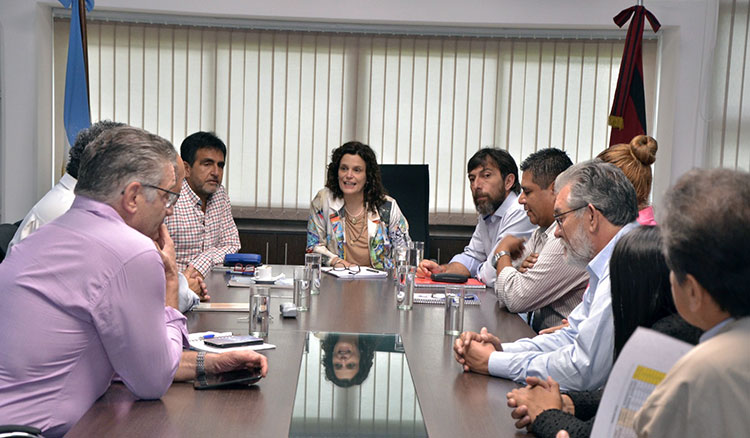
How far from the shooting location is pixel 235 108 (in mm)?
6289

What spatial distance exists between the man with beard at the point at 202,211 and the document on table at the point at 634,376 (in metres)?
3.11

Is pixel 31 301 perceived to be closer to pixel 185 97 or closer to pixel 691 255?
pixel 691 255

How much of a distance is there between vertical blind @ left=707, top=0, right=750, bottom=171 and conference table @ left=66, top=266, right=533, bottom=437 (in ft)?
8.49

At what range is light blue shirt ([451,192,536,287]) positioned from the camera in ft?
13.6

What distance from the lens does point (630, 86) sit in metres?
5.35

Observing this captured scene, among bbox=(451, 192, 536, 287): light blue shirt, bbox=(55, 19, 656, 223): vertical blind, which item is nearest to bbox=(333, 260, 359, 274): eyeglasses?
bbox=(451, 192, 536, 287): light blue shirt

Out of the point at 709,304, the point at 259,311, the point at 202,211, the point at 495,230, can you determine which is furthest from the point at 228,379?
Answer: the point at 495,230

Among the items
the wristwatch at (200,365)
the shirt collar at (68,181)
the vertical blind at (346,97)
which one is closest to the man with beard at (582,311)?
the wristwatch at (200,365)

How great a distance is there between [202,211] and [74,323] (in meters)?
2.81

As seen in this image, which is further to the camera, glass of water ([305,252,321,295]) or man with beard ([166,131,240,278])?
man with beard ([166,131,240,278])

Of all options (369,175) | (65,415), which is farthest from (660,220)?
(369,175)

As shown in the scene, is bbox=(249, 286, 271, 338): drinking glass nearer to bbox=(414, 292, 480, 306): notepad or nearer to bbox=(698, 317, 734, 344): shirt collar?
bbox=(414, 292, 480, 306): notepad

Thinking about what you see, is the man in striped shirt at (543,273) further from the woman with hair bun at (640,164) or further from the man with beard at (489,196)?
the man with beard at (489,196)

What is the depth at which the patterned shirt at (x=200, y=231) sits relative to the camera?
4.16 metres
